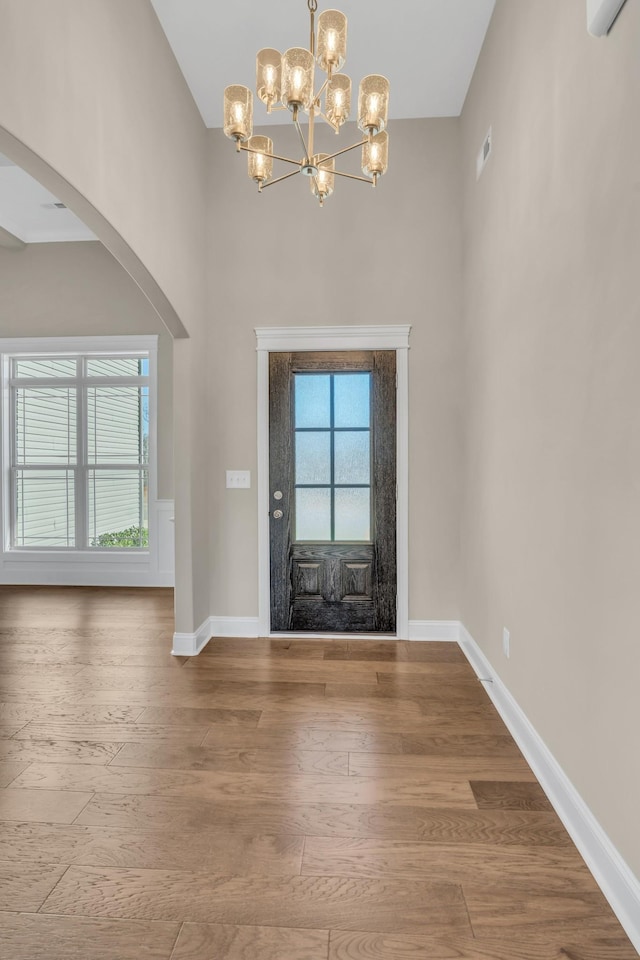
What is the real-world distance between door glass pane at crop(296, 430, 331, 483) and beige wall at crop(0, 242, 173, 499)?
6.84 feet

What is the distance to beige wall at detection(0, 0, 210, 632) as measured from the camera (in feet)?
6.04

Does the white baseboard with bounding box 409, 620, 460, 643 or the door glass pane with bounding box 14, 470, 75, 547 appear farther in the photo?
the door glass pane with bounding box 14, 470, 75, 547

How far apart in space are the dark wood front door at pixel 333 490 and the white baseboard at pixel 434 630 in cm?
15

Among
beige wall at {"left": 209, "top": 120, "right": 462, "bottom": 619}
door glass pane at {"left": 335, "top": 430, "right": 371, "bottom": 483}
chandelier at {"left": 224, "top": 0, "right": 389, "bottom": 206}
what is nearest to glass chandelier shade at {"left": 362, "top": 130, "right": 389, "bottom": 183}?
chandelier at {"left": 224, "top": 0, "right": 389, "bottom": 206}

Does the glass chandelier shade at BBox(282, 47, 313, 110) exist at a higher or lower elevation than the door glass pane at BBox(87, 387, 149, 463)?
higher

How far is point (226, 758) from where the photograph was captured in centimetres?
230

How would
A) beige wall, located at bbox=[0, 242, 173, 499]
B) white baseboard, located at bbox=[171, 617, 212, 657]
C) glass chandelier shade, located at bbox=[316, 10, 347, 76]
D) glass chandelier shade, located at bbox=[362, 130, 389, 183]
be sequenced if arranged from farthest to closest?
beige wall, located at bbox=[0, 242, 173, 499], white baseboard, located at bbox=[171, 617, 212, 657], glass chandelier shade, located at bbox=[362, 130, 389, 183], glass chandelier shade, located at bbox=[316, 10, 347, 76]

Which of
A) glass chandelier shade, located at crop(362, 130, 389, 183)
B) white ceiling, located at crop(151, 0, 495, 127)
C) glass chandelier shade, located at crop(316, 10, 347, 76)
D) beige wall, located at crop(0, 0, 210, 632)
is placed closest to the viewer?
beige wall, located at crop(0, 0, 210, 632)

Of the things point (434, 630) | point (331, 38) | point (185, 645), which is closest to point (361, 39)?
point (331, 38)

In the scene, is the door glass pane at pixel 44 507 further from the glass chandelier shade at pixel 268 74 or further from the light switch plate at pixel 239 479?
the glass chandelier shade at pixel 268 74

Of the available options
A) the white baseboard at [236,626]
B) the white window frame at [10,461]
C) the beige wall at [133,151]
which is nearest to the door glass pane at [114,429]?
the white window frame at [10,461]

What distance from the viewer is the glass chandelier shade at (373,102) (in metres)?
2.11

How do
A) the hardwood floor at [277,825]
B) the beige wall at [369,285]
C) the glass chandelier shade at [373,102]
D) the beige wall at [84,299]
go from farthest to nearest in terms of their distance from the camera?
the beige wall at [84,299]
the beige wall at [369,285]
the glass chandelier shade at [373,102]
the hardwood floor at [277,825]

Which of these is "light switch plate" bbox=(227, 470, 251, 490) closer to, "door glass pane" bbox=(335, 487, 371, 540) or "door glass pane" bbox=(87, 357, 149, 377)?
"door glass pane" bbox=(335, 487, 371, 540)
